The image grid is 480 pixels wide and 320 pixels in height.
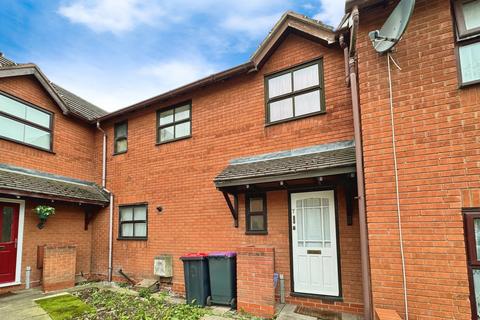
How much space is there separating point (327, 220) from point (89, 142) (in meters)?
9.40

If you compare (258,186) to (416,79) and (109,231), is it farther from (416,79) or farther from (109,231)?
(109,231)

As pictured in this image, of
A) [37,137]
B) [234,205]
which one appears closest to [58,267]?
[37,137]

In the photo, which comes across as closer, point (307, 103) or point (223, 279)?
point (223, 279)

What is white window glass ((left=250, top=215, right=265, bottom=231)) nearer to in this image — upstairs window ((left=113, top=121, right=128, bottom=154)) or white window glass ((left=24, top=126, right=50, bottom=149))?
upstairs window ((left=113, top=121, right=128, bottom=154))

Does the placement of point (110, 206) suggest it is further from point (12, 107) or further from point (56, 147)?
point (12, 107)

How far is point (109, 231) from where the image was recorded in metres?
9.87

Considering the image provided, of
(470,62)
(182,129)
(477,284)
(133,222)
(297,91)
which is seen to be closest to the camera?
(477,284)

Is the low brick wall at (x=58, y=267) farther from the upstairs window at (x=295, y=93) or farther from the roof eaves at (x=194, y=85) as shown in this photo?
the upstairs window at (x=295, y=93)

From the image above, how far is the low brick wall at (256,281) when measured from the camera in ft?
18.1

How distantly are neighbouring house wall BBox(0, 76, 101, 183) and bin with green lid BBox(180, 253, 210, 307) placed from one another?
241 inches

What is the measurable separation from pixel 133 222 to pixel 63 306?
319cm

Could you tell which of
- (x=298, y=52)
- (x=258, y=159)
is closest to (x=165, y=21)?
(x=298, y=52)

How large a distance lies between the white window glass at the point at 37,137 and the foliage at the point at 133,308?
4958mm

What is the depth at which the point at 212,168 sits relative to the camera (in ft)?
26.0
